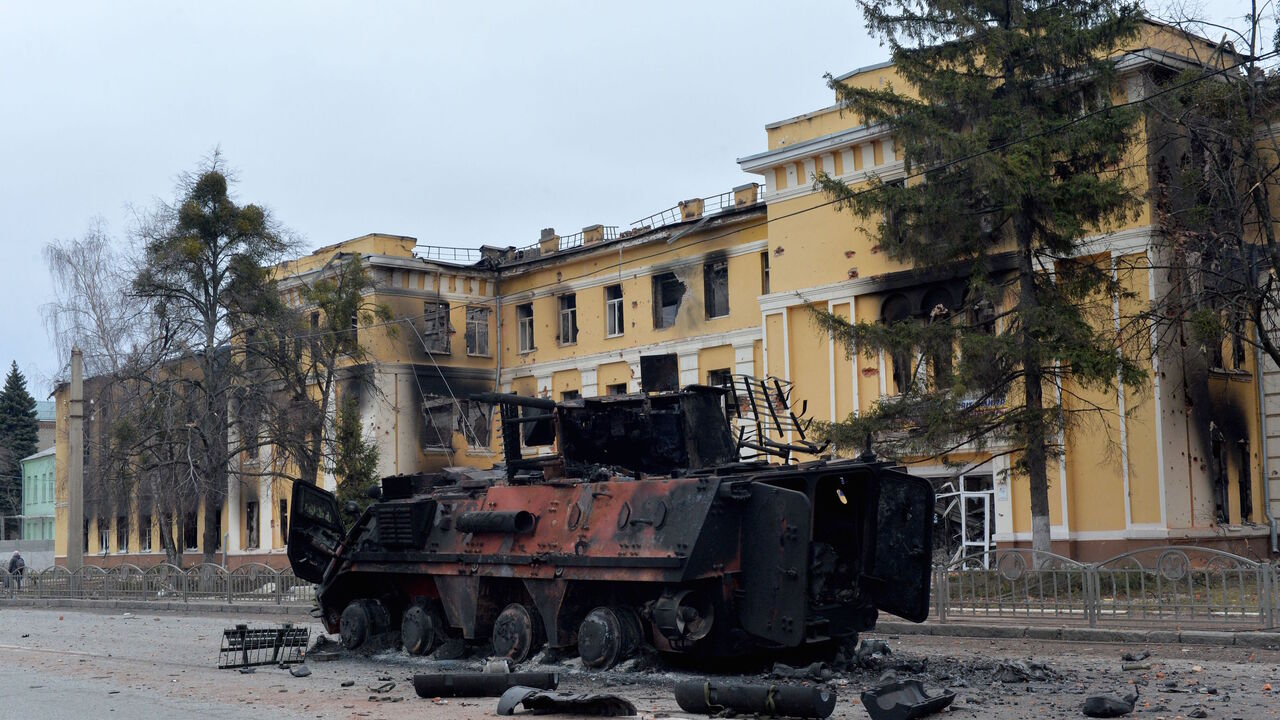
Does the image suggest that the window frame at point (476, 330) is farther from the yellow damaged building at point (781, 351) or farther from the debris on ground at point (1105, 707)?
the debris on ground at point (1105, 707)

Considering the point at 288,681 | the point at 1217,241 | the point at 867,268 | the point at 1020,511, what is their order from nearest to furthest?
the point at 288,681
the point at 1217,241
the point at 1020,511
the point at 867,268

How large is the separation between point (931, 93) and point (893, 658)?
517 inches

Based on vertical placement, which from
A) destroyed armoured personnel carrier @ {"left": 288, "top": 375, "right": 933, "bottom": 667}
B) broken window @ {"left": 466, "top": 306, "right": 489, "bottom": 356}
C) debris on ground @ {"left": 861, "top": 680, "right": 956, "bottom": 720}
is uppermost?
broken window @ {"left": 466, "top": 306, "right": 489, "bottom": 356}

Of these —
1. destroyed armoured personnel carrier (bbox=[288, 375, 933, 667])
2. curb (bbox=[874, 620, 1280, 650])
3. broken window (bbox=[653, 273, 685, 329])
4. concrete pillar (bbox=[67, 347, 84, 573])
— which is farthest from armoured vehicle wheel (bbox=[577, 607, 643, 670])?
broken window (bbox=[653, 273, 685, 329])

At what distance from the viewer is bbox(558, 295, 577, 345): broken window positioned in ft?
141

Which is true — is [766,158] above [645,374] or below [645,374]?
above

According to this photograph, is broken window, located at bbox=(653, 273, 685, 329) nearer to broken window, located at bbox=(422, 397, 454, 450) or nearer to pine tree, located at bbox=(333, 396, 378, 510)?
broken window, located at bbox=(422, 397, 454, 450)

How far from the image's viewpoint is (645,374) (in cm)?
1510

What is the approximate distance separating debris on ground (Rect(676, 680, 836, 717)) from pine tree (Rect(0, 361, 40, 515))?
78.5m

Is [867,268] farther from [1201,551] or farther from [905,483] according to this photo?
[905,483]

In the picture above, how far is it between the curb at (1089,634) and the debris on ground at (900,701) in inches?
268

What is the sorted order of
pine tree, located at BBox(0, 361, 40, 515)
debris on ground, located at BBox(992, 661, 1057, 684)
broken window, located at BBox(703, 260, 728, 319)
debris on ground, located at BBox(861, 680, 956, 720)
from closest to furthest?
debris on ground, located at BBox(861, 680, 956, 720)
debris on ground, located at BBox(992, 661, 1057, 684)
broken window, located at BBox(703, 260, 728, 319)
pine tree, located at BBox(0, 361, 40, 515)

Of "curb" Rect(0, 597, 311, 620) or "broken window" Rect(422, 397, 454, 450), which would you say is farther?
"broken window" Rect(422, 397, 454, 450)

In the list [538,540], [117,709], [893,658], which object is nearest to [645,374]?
[538,540]
